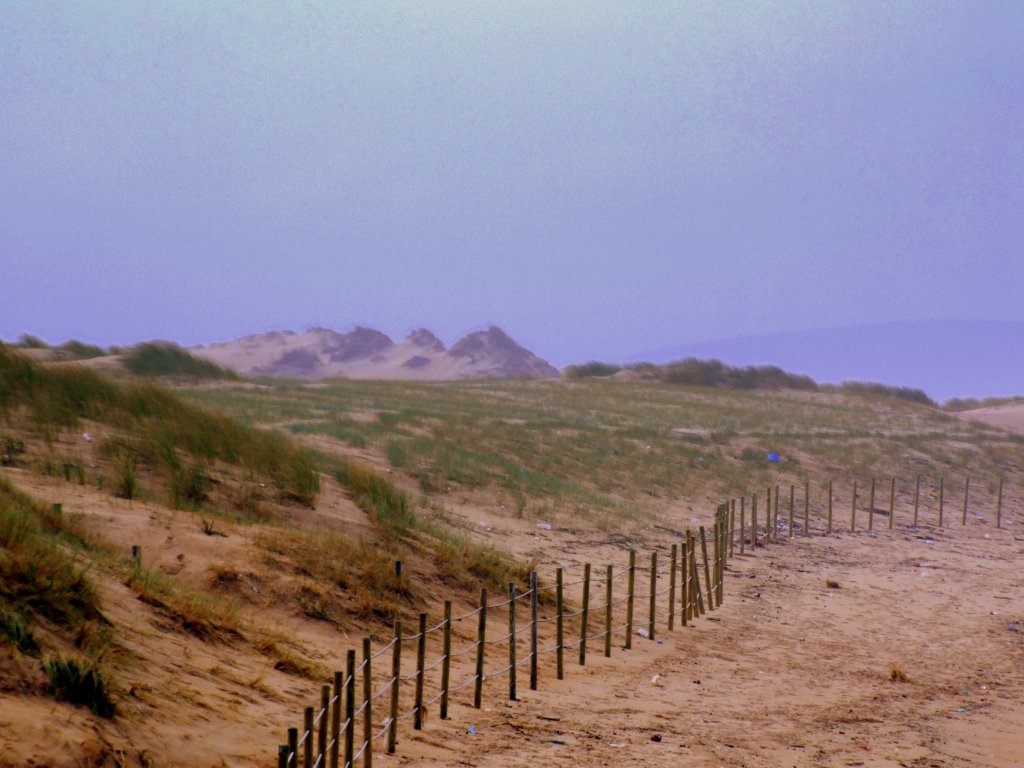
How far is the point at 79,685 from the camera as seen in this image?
6.02 metres

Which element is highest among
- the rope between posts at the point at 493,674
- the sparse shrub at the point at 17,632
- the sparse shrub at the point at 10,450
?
the sparse shrub at the point at 10,450

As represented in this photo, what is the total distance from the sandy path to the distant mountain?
259ft

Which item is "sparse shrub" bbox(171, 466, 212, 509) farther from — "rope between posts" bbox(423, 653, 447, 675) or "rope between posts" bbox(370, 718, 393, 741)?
"rope between posts" bbox(370, 718, 393, 741)

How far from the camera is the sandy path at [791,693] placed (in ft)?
26.0

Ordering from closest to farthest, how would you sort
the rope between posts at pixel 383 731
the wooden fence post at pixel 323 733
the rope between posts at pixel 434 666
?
the wooden fence post at pixel 323 733, the rope between posts at pixel 383 731, the rope between posts at pixel 434 666

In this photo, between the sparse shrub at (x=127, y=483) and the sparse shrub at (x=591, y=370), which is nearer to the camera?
the sparse shrub at (x=127, y=483)

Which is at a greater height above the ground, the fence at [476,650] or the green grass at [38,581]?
the green grass at [38,581]

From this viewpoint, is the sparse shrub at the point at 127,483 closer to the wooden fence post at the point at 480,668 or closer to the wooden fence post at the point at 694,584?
the wooden fence post at the point at 480,668

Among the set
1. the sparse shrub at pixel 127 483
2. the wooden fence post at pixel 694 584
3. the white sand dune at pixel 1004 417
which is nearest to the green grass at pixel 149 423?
the sparse shrub at pixel 127 483

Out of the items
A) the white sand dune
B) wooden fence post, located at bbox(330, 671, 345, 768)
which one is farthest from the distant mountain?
wooden fence post, located at bbox(330, 671, 345, 768)

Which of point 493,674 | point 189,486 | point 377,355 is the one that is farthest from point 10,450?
point 377,355

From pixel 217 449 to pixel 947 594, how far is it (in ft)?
37.0

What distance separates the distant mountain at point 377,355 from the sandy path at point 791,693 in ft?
259

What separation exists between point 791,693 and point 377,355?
95617mm
